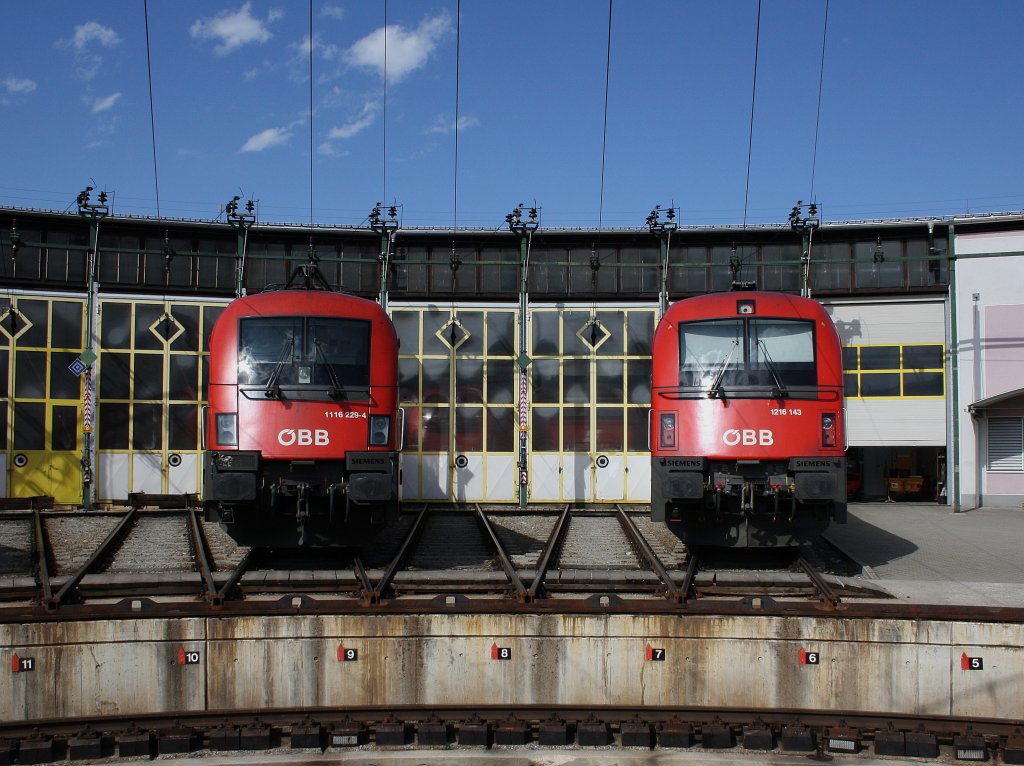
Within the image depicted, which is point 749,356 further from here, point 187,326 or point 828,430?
point 187,326

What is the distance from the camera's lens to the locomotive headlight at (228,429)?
9273mm

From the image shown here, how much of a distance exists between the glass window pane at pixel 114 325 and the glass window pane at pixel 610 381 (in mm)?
10098

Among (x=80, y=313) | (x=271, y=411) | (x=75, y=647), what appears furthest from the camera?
(x=80, y=313)

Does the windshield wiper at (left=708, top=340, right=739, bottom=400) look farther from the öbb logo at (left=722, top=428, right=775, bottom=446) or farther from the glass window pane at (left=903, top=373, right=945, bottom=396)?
the glass window pane at (left=903, top=373, right=945, bottom=396)

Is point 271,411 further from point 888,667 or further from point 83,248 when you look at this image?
point 83,248

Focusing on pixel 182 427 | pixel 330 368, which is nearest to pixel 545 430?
pixel 182 427

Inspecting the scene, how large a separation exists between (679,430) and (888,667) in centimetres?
343

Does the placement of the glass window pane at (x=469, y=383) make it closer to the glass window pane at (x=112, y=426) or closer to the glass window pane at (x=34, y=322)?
the glass window pane at (x=112, y=426)

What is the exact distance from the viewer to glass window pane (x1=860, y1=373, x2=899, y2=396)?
18.5 meters

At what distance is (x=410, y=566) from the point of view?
10.1 meters

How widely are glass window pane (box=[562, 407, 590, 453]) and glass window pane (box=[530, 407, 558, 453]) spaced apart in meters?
0.20

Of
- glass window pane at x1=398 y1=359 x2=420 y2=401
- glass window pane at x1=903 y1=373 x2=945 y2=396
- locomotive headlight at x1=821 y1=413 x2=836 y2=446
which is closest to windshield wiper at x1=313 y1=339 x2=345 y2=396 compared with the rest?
locomotive headlight at x1=821 y1=413 x2=836 y2=446

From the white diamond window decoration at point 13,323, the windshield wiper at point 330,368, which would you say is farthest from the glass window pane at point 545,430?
the white diamond window decoration at point 13,323

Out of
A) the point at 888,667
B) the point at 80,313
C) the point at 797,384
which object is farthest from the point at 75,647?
the point at 80,313
